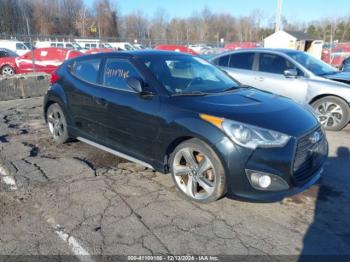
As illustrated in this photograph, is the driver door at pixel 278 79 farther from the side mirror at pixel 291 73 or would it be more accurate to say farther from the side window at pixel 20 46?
the side window at pixel 20 46

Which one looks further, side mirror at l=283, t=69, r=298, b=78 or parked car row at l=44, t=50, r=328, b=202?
side mirror at l=283, t=69, r=298, b=78

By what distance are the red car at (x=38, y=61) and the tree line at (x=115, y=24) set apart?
2143 inches

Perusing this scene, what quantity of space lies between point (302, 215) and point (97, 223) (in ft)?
6.90

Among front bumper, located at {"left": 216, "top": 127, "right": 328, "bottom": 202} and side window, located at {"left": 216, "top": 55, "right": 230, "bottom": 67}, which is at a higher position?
side window, located at {"left": 216, "top": 55, "right": 230, "bottom": 67}

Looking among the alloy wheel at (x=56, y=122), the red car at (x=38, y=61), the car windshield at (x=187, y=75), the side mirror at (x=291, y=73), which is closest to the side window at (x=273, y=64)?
the side mirror at (x=291, y=73)

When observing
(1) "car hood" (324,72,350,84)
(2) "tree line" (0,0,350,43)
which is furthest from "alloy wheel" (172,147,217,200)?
(2) "tree line" (0,0,350,43)

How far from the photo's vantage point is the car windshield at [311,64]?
701cm

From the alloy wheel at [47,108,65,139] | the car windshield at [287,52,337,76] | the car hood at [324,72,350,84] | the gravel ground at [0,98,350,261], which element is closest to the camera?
the gravel ground at [0,98,350,261]

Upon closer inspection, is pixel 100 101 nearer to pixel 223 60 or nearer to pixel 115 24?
pixel 223 60

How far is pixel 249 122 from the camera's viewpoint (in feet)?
10.5

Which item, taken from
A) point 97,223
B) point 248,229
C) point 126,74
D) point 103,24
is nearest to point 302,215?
point 248,229

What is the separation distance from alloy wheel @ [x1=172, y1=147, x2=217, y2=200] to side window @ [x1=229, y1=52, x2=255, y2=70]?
4.66 metres

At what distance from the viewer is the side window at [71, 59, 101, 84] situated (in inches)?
183

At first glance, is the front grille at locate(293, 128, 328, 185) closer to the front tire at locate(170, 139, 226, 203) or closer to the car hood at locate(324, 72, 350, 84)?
the front tire at locate(170, 139, 226, 203)
